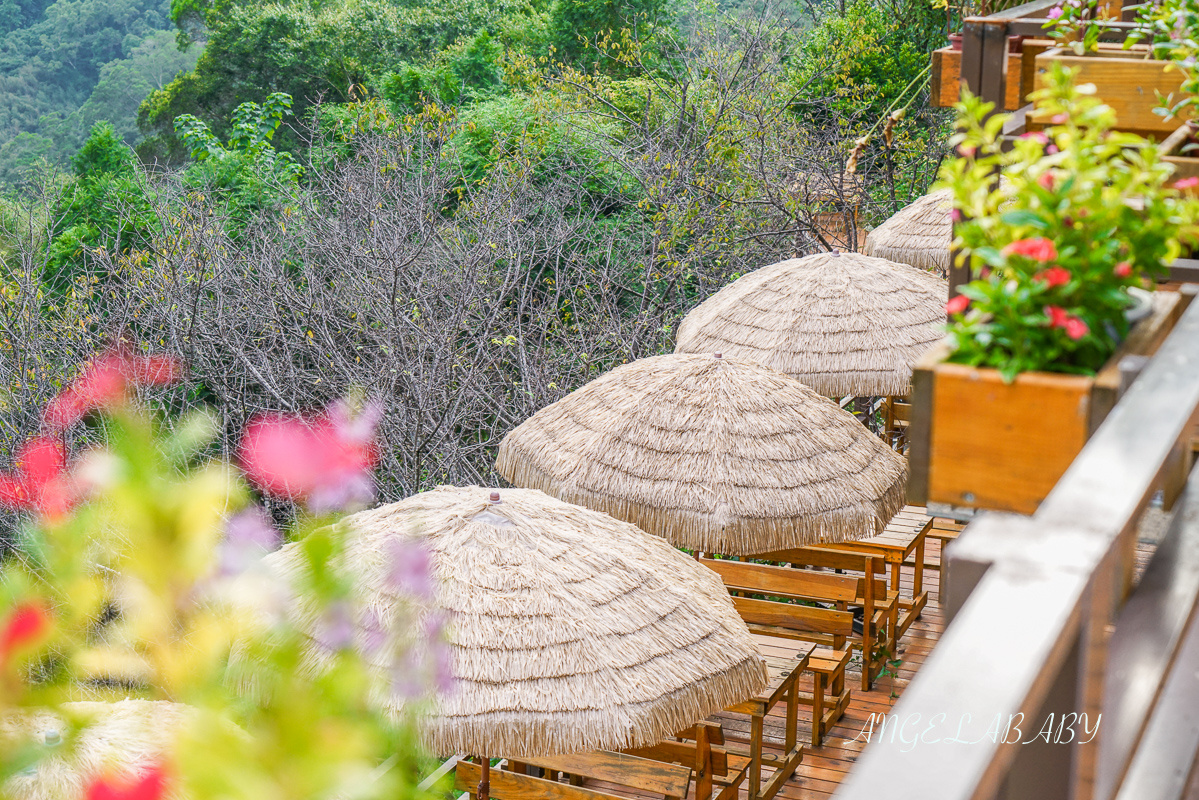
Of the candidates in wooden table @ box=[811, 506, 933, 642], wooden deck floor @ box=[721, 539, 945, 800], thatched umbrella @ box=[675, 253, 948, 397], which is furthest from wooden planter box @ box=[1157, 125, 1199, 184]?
thatched umbrella @ box=[675, 253, 948, 397]

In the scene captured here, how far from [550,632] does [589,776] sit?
101cm

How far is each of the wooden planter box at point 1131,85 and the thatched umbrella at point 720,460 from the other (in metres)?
2.86

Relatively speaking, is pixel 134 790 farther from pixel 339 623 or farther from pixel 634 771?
pixel 634 771

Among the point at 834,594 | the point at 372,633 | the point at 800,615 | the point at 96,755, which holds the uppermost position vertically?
the point at 96,755

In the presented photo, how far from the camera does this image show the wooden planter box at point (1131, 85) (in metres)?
2.92

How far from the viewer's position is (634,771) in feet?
15.0

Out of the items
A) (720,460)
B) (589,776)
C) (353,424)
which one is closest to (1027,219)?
(353,424)

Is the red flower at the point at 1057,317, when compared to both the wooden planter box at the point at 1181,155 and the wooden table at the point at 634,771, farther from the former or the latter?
the wooden table at the point at 634,771

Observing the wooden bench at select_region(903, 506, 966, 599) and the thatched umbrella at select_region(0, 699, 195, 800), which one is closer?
the thatched umbrella at select_region(0, 699, 195, 800)

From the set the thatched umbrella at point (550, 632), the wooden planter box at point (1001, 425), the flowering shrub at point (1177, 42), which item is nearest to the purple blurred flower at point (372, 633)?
the thatched umbrella at point (550, 632)

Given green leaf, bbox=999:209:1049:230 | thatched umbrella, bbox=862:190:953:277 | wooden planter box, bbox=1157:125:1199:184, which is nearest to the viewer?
green leaf, bbox=999:209:1049:230

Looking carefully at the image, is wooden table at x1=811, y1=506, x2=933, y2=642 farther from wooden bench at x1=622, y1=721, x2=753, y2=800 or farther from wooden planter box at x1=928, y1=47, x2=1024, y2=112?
wooden planter box at x1=928, y1=47, x2=1024, y2=112

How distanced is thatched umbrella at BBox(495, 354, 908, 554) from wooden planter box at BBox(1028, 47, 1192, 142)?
9.38 feet

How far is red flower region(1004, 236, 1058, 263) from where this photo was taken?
1.84 m
